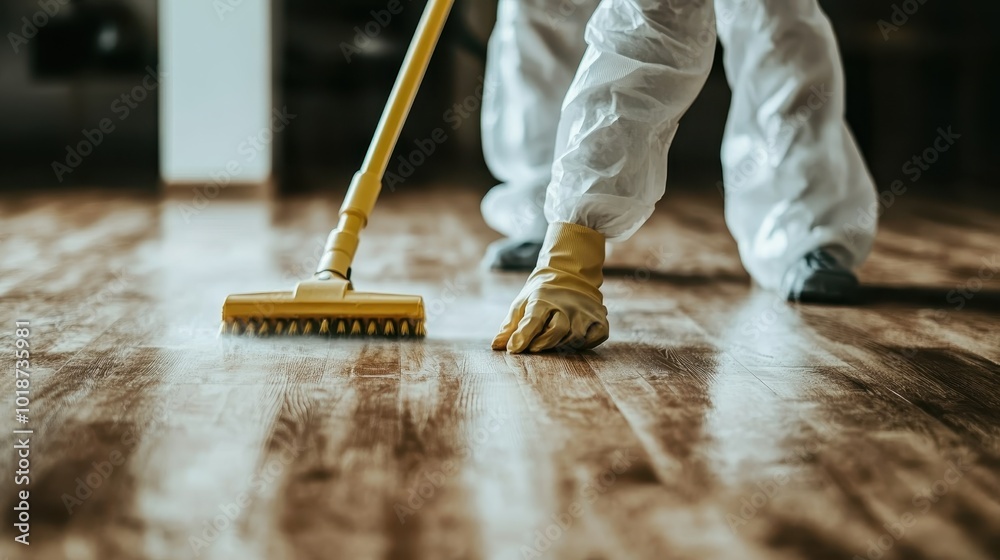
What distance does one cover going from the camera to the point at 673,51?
1108mm

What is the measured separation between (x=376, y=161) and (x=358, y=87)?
2.22 meters

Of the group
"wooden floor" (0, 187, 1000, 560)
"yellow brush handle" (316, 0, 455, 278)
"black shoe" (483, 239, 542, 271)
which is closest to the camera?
"wooden floor" (0, 187, 1000, 560)

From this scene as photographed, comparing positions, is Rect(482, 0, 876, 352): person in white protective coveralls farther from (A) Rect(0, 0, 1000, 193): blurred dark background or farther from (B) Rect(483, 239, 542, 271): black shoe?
(A) Rect(0, 0, 1000, 193): blurred dark background

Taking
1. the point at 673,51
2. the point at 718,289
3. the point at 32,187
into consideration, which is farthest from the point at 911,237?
the point at 32,187

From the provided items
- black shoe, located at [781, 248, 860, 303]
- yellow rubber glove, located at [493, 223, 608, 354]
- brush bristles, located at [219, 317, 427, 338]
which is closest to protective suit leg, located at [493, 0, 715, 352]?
yellow rubber glove, located at [493, 223, 608, 354]

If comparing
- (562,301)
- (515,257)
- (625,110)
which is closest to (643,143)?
(625,110)

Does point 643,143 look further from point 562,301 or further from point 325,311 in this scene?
point 325,311

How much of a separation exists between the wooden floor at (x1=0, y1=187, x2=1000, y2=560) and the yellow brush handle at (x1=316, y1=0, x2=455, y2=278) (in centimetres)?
13

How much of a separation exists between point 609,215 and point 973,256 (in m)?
1.02

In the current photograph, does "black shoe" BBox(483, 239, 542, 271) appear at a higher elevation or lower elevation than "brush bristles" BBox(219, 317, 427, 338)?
lower

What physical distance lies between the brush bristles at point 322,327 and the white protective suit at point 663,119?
7.8 inches

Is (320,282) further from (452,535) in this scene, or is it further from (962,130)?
(962,130)

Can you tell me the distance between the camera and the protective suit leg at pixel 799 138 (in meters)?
1.46

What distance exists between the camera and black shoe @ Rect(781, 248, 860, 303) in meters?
1.39
